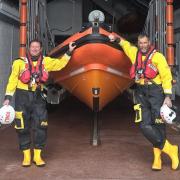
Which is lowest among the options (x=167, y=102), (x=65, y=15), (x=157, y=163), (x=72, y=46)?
(x=157, y=163)

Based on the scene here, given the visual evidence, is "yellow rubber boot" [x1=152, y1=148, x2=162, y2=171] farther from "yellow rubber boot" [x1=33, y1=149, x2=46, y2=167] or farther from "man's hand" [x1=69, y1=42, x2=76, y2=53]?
"man's hand" [x1=69, y1=42, x2=76, y2=53]

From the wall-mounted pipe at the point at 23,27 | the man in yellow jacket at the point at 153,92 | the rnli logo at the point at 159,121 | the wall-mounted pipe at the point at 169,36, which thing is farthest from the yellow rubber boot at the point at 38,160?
the wall-mounted pipe at the point at 169,36

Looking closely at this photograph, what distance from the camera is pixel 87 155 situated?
12.6 feet

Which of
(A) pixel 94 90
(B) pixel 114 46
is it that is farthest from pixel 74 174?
(B) pixel 114 46

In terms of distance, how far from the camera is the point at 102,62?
3992 mm

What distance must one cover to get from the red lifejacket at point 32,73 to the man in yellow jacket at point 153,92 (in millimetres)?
848

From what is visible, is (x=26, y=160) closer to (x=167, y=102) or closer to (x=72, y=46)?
(x=72, y=46)

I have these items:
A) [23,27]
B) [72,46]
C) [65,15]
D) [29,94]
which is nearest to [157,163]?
[29,94]

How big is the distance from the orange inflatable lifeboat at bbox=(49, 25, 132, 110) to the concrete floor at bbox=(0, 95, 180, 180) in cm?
60

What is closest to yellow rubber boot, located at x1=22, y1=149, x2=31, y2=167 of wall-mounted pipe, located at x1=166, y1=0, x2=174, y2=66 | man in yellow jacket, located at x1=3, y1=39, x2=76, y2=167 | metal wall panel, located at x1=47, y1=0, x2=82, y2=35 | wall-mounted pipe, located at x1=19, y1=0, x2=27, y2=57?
man in yellow jacket, located at x1=3, y1=39, x2=76, y2=167

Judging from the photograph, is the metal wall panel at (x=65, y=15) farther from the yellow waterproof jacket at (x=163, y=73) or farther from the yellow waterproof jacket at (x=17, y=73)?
the yellow waterproof jacket at (x=163, y=73)

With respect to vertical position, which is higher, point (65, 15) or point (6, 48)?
point (65, 15)

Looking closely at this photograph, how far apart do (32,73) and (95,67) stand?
2.88 ft

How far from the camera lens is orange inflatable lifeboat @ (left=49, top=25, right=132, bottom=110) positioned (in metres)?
3.86
